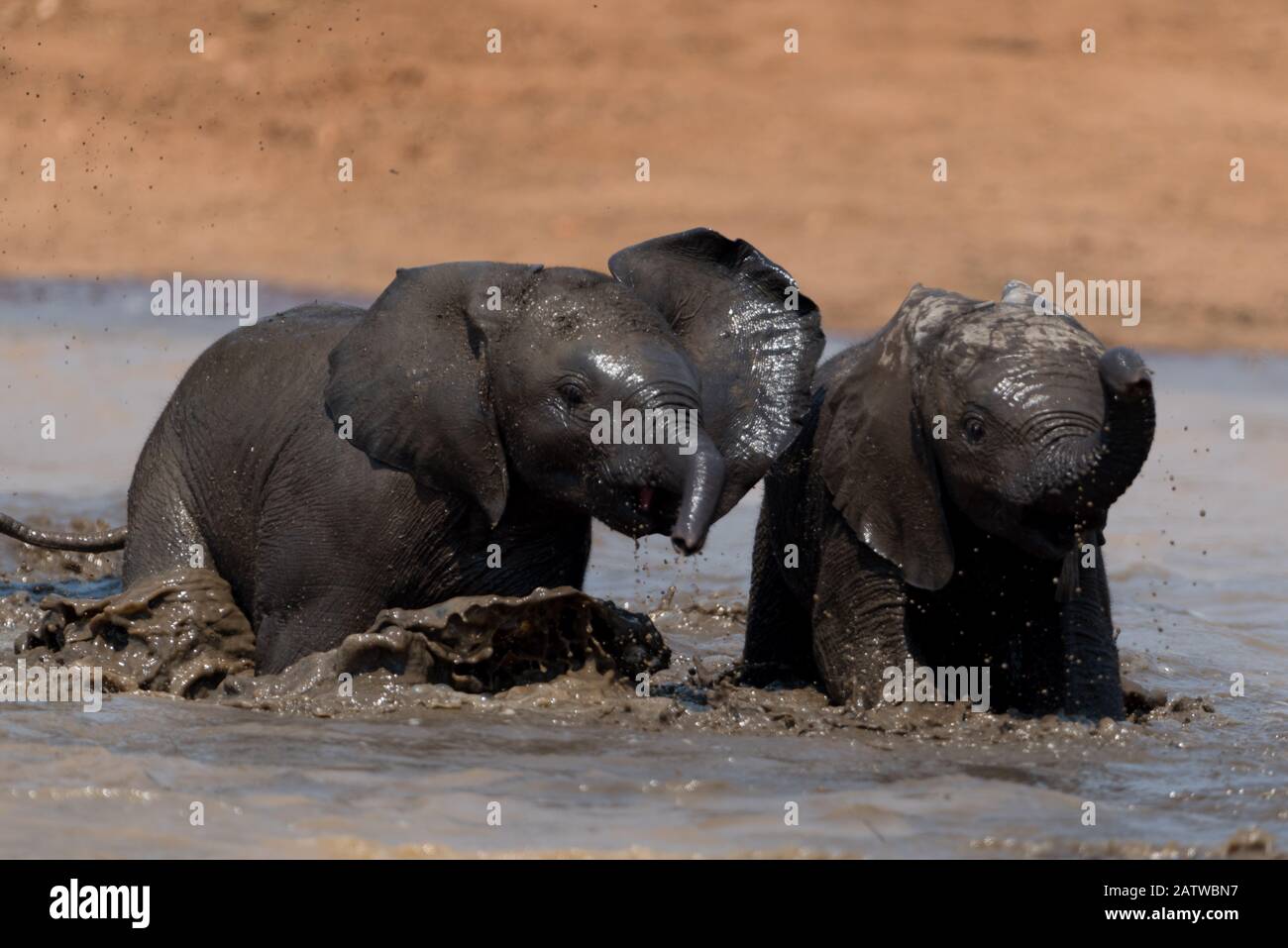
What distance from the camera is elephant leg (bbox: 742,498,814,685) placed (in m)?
10.4

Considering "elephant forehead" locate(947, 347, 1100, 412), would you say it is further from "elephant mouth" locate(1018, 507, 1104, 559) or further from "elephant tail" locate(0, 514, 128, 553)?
"elephant tail" locate(0, 514, 128, 553)

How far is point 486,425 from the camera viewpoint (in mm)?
A: 8938

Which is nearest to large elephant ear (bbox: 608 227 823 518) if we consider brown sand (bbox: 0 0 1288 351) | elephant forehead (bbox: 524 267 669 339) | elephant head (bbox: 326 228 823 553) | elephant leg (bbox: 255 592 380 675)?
elephant head (bbox: 326 228 823 553)

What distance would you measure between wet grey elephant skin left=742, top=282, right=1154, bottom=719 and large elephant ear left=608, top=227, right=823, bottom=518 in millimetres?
260

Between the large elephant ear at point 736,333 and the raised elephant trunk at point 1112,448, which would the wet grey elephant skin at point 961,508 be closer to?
the raised elephant trunk at point 1112,448

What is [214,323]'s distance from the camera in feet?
79.1

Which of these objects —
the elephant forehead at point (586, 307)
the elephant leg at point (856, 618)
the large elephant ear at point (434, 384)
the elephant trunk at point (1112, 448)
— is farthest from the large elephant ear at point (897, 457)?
the large elephant ear at point (434, 384)

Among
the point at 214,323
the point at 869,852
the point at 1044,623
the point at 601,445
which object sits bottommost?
the point at 869,852

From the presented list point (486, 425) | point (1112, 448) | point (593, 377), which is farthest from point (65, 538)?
point (1112, 448)

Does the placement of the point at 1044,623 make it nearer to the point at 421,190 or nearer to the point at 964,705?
the point at 964,705

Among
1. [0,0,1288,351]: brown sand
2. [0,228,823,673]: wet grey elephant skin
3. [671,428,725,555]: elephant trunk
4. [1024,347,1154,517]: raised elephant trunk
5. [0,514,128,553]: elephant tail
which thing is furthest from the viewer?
[0,0,1288,351]: brown sand

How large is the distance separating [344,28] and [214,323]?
46.9 feet

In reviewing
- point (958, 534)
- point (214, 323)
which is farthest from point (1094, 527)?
point (214, 323)

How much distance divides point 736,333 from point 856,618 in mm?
1260
